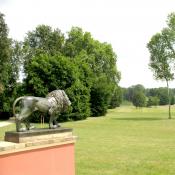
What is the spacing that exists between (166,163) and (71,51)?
3755 centimetres

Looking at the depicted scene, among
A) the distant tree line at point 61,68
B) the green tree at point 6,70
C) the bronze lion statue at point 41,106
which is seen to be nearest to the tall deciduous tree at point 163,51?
the distant tree line at point 61,68

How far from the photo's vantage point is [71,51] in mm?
47219

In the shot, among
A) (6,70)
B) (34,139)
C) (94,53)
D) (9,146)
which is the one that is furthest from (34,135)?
(94,53)

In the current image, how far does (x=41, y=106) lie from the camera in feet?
20.7

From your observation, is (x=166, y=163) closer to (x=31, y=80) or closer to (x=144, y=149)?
(x=144, y=149)

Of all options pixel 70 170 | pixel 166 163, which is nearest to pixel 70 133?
pixel 70 170

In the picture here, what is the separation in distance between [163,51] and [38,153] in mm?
30968

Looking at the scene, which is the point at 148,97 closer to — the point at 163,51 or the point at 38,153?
the point at 163,51

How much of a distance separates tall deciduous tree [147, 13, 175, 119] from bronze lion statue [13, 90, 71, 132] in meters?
29.8

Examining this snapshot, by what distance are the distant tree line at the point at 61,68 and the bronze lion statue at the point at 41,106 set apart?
25.0 metres

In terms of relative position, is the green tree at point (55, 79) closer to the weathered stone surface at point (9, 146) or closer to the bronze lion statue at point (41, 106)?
the bronze lion statue at point (41, 106)

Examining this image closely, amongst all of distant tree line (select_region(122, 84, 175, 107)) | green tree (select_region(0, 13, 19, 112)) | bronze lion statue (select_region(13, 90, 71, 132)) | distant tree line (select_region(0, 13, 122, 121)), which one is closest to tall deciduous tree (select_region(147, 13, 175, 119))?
distant tree line (select_region(0, 13, 122, 121))

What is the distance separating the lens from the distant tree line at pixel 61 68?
3241 cm

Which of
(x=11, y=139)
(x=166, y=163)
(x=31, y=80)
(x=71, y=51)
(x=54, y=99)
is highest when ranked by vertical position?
(x=71, y=51)
